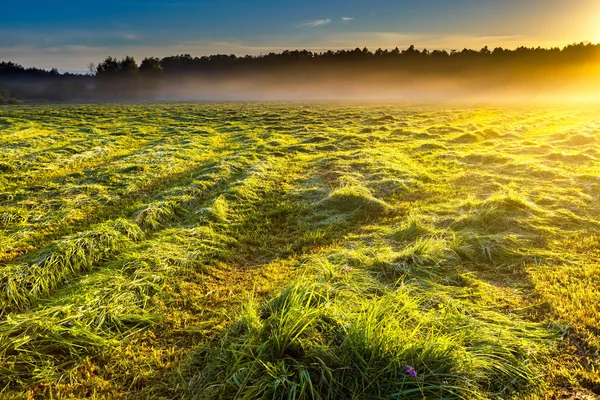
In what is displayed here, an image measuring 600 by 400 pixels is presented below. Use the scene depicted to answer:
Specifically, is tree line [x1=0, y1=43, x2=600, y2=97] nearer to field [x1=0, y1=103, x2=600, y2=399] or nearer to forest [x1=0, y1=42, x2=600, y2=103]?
forest [x1=0, y1=42, x2=600, y2=103]

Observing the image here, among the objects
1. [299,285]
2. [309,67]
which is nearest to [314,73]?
[309,67]

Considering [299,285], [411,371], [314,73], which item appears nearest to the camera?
[411,371]

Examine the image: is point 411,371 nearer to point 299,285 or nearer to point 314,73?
point 299,285

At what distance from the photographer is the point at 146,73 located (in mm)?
105375

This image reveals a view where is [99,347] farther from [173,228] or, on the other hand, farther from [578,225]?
[578,225]

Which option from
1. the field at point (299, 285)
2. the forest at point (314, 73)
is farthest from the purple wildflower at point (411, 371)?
the forest at point (314, 73)

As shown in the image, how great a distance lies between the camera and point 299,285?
4523 millimetres

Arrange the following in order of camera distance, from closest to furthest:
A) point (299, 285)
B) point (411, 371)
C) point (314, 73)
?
point (411, 371) < point (299, 285) < point (314, 73)

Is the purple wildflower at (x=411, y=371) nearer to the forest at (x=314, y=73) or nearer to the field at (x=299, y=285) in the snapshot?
the field at (x=299, y=285)

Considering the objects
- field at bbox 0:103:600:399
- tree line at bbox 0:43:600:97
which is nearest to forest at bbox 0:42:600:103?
tree line at bbox 0:43:600:97

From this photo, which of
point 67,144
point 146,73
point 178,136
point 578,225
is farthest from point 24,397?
point 146,73

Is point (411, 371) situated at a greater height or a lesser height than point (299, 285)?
lesser

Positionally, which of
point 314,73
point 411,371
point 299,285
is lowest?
point 411,371

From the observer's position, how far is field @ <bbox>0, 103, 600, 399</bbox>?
344cm
